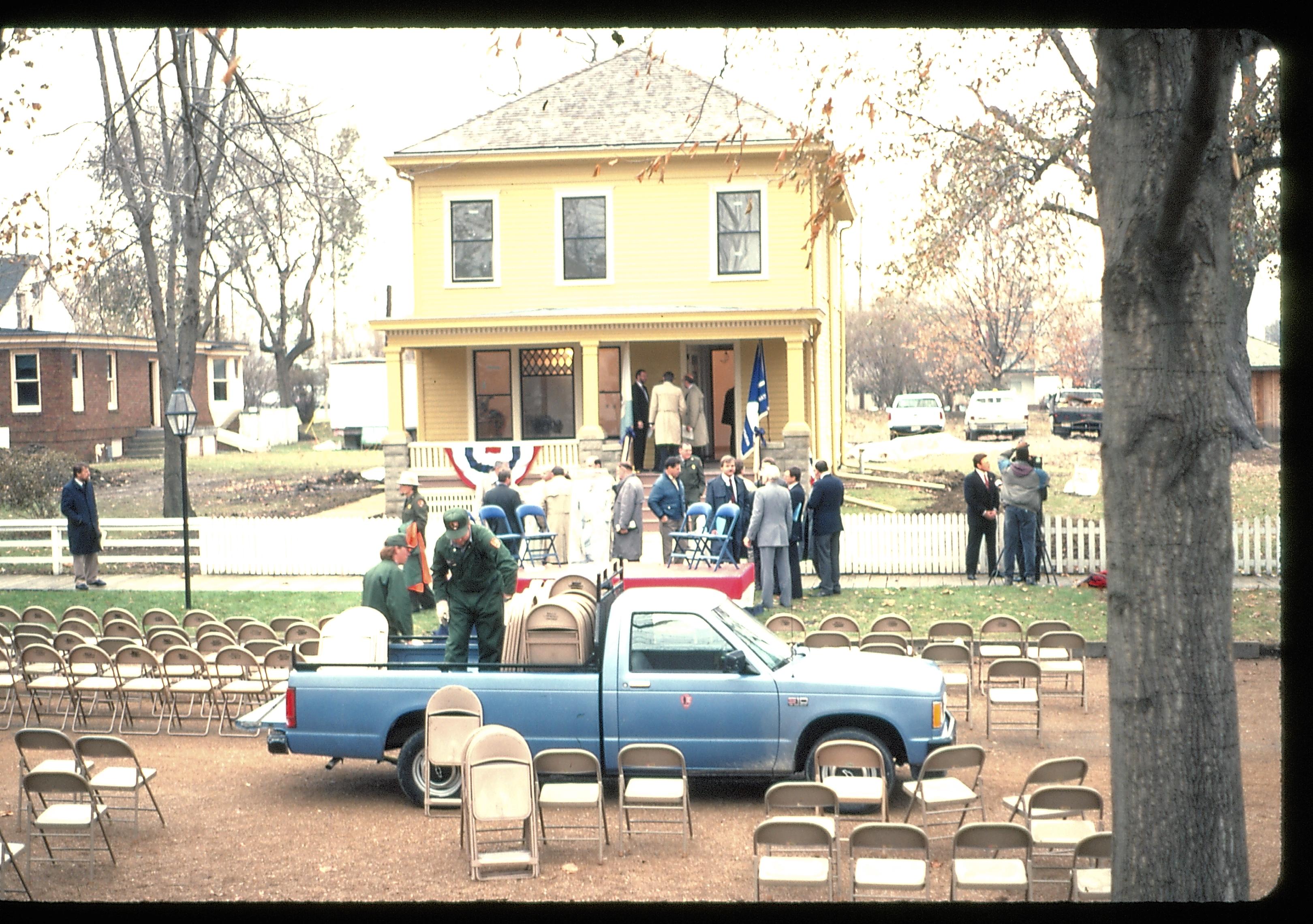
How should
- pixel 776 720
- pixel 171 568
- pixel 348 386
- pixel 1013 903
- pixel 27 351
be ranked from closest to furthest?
1. pixel 1013 903
2. pixel 776 720
3. pixel 171 568
4. pixel 27 351
5. pixel 348 386

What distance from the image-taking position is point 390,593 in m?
12.3

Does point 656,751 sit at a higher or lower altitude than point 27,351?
lower

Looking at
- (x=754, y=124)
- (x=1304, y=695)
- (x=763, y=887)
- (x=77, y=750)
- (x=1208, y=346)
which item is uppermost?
(x=754, y=124)

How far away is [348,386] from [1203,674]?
48.7 meters

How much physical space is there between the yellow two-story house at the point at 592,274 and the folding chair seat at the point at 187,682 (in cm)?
1349

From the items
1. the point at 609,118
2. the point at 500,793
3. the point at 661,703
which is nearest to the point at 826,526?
the point at 661,703

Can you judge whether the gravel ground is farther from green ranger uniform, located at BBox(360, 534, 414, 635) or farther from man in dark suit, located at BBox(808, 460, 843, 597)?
man in dark suit, located at BBox(808, 460, 843, 597)

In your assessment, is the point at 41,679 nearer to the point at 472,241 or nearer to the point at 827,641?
the point at 827,641

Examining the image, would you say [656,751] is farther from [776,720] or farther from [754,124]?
[754,124]

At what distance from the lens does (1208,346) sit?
565 cm

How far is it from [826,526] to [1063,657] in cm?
580

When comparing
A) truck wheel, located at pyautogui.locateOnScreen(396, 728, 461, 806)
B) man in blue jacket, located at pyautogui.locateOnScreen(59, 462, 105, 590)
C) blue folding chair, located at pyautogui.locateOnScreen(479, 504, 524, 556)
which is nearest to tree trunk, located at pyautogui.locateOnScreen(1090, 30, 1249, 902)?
truck wheel, located at pyautogui.locateOnScreen(396, 728, 461, 806)

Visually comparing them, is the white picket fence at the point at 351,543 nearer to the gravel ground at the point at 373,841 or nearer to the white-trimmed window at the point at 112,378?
the gravel ground at the point at 373,841

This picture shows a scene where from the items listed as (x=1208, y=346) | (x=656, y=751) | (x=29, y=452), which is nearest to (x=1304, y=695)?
(x=1208, y=346)
